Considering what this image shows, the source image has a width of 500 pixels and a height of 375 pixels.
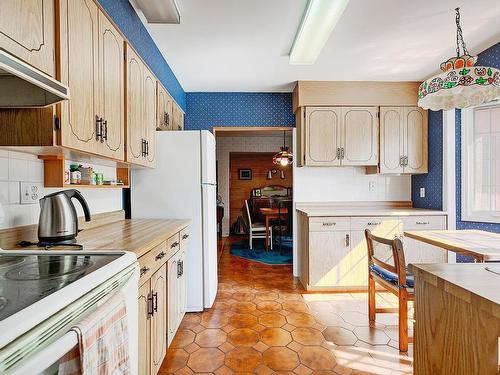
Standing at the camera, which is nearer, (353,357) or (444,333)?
(444,333)

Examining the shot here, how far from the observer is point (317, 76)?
3.47m

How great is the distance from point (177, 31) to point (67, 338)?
7.78 feet

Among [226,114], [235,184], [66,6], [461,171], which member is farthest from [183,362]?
[235,184]

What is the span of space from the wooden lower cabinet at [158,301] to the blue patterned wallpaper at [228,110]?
2.01 meters

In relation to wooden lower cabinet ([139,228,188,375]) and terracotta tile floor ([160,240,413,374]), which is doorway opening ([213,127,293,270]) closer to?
terracotta tile floor ([160,240,413,374])

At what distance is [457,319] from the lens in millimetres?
992

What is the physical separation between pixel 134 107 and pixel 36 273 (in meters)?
1.37

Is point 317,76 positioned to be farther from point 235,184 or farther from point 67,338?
point 235,184

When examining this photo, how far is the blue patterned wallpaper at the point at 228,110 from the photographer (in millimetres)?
3949

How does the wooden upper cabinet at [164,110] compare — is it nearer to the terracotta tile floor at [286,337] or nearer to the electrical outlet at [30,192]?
the electrical outlet at [30,192]

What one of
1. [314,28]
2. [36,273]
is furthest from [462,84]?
[36,273]

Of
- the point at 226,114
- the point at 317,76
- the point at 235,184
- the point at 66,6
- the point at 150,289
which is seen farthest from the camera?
the point at 235,184

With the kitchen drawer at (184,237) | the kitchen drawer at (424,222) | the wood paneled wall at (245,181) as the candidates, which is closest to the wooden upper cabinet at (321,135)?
the kitchen drawer at (424,222)

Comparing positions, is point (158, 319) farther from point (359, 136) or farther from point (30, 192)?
point (359, 136)
